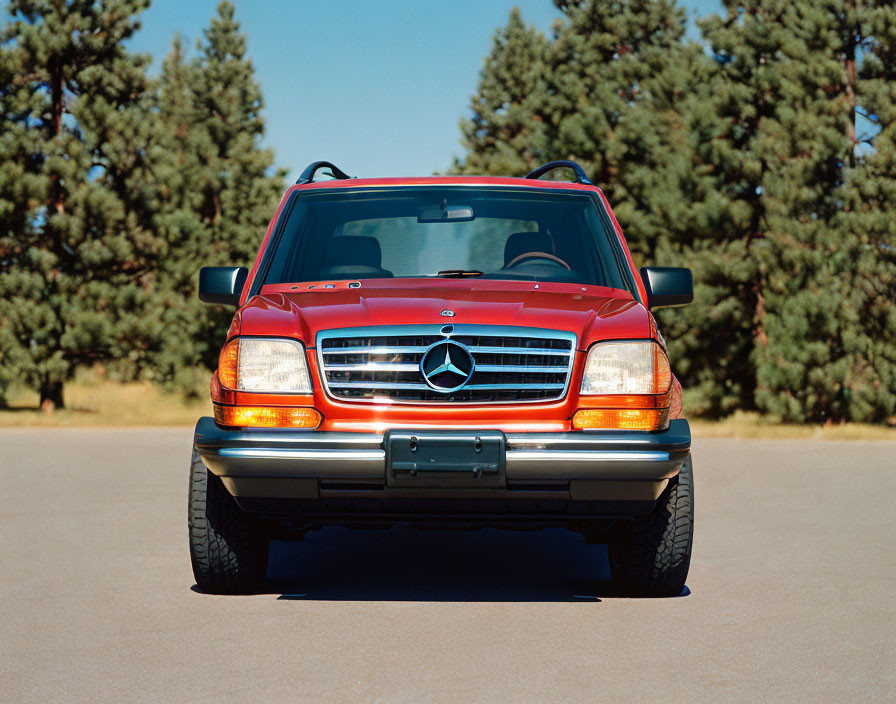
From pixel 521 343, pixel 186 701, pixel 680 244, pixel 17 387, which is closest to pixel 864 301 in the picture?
pixel 680 244

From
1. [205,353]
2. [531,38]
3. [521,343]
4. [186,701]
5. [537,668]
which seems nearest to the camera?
[186,701]

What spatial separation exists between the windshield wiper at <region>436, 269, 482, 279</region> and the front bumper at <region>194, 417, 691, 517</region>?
4.01 feet

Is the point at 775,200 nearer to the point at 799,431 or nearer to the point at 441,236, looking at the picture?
the point at 799,431

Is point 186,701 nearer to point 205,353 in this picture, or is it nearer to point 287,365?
point 287,365

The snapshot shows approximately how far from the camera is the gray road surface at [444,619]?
4.42m

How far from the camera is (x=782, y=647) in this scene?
507 cm

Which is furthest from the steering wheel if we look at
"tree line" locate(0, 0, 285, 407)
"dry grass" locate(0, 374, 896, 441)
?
"tree line" locate(0, 0, 285, 407)

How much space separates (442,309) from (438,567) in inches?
83.3

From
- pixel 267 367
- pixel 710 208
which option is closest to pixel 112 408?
pixel 710 208

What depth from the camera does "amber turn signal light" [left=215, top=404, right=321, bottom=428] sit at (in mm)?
5375

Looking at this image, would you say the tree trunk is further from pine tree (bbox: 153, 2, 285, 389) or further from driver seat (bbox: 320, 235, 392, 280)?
driver seat (bbox: 320, 235, 392, 280)

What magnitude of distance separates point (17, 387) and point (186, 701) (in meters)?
27.2

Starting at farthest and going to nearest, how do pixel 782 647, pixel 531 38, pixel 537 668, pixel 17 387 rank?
pixel 531 38 → pixel 17 387 → pixel 782 647 → pixel 537 668

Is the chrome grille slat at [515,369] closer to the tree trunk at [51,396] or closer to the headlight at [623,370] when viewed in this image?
the headlight at [623,370]
